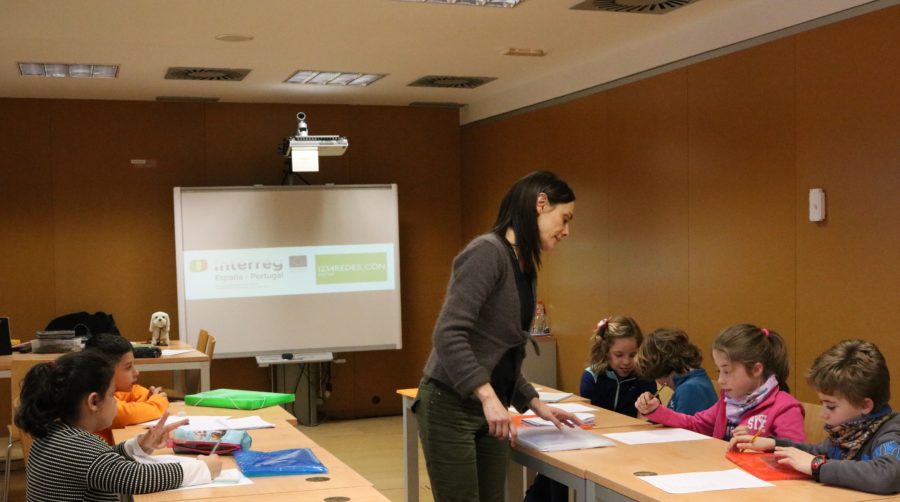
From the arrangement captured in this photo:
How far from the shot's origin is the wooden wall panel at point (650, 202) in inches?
224

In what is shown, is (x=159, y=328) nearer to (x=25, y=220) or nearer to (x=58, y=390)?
(x=25, y=220)

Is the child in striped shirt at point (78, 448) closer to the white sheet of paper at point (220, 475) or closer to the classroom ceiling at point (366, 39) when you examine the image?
the white sheet of paper at point (220, 475)

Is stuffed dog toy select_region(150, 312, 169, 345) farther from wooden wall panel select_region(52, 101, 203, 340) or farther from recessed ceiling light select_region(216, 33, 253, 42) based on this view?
recessed ceiling light select_region(216, 33, 253, 42)

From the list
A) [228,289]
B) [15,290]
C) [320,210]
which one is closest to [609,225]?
[320,210]

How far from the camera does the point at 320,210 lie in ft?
26.3

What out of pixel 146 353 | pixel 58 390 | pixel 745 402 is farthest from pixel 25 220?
pixel 745 402

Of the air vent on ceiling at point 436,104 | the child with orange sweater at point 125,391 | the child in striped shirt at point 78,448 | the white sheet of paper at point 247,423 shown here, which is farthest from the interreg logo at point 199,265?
the child in striped shirt at point 78,448

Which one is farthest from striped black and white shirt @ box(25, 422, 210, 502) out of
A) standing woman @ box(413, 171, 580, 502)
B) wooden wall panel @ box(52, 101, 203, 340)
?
wooden wall panel @ box(52, 101, 203, 340)

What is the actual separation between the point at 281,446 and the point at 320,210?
4.93 metres

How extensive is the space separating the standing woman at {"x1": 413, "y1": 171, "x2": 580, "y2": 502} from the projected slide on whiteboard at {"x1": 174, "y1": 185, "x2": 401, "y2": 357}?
522 cm

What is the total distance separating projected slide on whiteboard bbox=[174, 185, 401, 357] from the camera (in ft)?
25.3

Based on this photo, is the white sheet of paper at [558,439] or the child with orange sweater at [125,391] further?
the child with orange sweater at [125,391]

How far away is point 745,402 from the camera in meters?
3.14

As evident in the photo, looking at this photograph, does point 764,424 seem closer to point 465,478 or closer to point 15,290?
point 465,478
